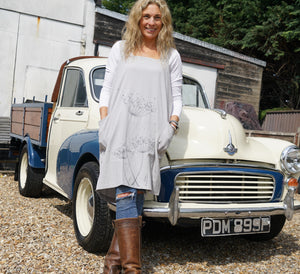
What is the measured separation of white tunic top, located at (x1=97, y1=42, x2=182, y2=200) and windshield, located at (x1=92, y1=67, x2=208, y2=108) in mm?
1405

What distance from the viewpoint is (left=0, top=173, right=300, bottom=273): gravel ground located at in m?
3.00

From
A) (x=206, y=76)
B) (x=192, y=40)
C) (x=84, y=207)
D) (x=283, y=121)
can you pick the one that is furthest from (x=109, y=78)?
(x=283, y=121)

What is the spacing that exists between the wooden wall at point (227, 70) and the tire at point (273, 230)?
24.8 feet

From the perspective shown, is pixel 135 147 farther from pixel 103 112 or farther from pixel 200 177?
pixel 200 177

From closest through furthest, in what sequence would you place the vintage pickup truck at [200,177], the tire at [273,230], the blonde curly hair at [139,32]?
the blonde curly hair at [139,32] → the vintage pickup truck at [200,177] → the tire at [273,230]

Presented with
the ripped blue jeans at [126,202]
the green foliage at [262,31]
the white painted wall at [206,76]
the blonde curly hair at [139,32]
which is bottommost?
the ripped blue jeans at [126,202]

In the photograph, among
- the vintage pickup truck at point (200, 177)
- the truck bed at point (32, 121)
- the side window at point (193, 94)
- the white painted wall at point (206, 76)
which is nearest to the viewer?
the vintage pickup truck at point (200, 177)

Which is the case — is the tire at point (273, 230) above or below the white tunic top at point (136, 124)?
below

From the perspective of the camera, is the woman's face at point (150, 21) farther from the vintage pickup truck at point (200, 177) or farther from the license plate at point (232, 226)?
the license plate at point (232, 226)

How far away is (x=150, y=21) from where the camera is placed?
257 centimetres

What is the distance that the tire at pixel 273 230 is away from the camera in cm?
374

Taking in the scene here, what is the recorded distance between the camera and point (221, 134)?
3139 millimetres

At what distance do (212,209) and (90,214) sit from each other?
3.62 ft

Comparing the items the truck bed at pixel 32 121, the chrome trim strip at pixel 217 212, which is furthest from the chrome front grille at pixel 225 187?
the truck bed at pixel 32 121
